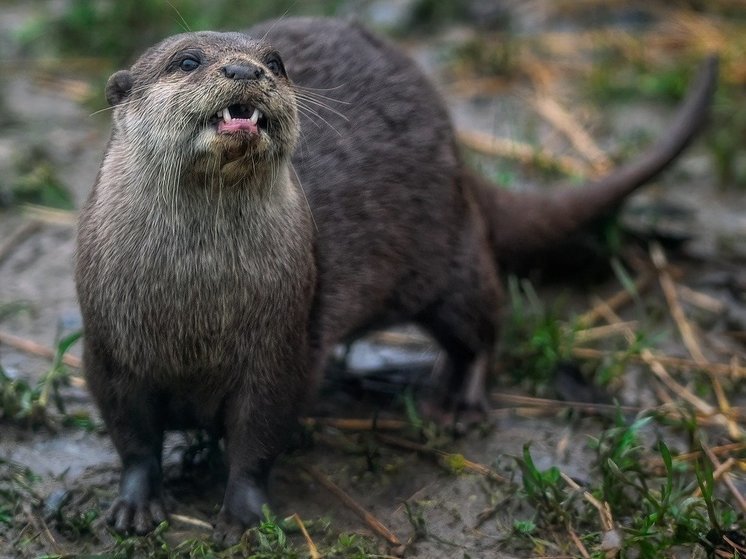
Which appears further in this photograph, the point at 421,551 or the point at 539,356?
the point at 539,356

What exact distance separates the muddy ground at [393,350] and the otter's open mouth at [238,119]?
2.84 ft

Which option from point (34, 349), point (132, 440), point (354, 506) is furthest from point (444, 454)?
point (34, 349)

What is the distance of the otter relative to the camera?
93.4 inches

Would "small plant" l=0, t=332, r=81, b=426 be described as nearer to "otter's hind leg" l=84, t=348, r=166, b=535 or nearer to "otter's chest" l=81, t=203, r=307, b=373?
"otter's hind leg" l=84, t=348, r=166, b=535

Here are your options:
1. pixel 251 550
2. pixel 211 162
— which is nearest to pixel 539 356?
pixel 251 550

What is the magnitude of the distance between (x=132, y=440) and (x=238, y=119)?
2.49ft

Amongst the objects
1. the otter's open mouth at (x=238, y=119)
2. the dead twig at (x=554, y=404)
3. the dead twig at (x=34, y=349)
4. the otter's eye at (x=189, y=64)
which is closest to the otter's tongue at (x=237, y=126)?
the otter's open mouth at (x=238, y=119)

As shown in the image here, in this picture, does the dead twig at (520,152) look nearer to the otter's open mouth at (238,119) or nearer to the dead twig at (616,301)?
the dead twig at (616,301)

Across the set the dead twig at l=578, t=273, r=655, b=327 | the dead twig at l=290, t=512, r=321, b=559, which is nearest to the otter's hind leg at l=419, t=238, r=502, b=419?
the dead twig at l=578, t=273, r=655, b=327

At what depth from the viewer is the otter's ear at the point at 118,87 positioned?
8.32 ft

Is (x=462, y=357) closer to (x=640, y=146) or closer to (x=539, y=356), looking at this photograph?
(x=539, y=356)

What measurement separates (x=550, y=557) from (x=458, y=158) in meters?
1.16

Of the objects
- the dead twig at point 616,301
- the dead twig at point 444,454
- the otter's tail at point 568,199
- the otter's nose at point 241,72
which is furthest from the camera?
the dead twig at point 616,301

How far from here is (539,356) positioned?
349 cm
